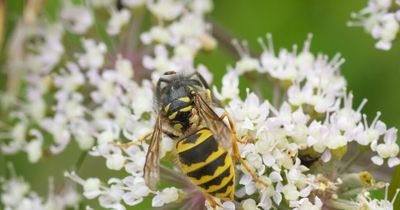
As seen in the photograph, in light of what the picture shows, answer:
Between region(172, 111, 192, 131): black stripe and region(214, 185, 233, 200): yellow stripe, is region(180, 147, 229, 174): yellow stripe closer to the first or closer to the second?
region(214, 185, 233, 200): yellow stripe

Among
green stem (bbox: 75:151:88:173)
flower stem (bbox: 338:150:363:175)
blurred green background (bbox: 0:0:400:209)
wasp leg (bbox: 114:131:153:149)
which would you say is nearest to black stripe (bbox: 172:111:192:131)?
wasp leg (bbox: 114:131:153:149)

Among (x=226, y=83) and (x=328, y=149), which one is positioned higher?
(x=226, y=83)

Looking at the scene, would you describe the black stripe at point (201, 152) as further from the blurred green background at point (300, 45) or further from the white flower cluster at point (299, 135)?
the blurred green background at point (300, 45)

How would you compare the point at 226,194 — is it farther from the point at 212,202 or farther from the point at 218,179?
the point at 212,202

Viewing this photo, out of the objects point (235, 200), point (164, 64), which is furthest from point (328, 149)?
point (164, 64)

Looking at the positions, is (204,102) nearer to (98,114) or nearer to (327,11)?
(98,114)

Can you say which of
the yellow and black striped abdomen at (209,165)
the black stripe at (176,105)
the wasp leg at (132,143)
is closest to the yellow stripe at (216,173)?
the yellow and black striped abdomen at (209,165)
